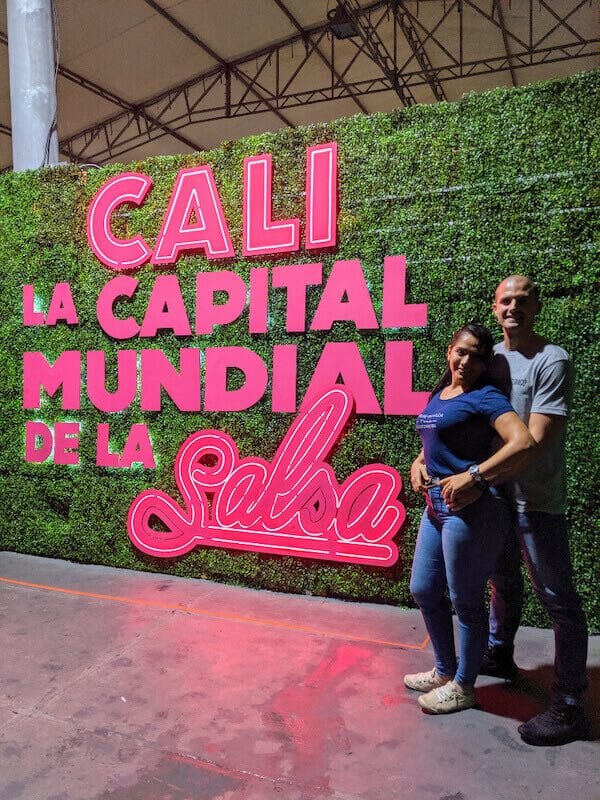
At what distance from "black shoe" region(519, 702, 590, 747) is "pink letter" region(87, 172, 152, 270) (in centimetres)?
402

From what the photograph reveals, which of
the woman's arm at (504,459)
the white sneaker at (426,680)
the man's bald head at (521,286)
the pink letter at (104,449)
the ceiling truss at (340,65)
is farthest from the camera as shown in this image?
the ceiling truss at (340,65)

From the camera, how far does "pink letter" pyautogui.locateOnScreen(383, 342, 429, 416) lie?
4.02m

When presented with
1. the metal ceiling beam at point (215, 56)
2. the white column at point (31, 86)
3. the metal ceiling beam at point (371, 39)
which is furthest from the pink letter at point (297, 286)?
the metal ceiling beam at point (215, 56)

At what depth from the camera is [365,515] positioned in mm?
4125

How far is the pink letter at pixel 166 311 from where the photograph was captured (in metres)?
4.72

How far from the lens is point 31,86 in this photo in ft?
19.9

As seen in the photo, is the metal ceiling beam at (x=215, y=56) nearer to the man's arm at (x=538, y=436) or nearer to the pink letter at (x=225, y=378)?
the pink letter at (x=225, y=378)

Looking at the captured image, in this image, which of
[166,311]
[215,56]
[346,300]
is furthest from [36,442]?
[215,56]

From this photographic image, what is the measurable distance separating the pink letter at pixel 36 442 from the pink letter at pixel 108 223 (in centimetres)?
153

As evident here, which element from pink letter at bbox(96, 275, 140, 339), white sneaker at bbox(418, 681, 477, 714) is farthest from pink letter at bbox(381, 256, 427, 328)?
white sneaker at bbox(418, 681, 477, 714)

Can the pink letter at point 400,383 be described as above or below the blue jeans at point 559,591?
above

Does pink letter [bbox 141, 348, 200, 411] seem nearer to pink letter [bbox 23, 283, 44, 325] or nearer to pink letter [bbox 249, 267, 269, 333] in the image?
pink letter [bbox 249, 267, 269, 333]

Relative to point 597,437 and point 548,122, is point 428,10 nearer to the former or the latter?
point 548,122

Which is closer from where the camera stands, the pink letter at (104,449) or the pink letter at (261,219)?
the pink letter at (261,219)
